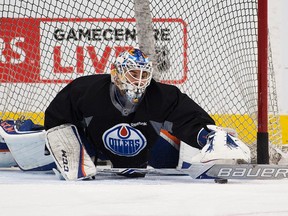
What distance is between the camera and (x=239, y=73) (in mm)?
4324

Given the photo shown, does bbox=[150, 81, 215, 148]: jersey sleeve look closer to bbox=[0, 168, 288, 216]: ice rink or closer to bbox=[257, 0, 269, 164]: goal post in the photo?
bbox=[0, 168, 288, 216]: ice rink

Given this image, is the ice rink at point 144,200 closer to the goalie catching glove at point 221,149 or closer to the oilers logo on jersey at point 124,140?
the goalie catching glove at point 221,149

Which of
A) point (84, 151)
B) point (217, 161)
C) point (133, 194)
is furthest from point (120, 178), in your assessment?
point (133, 194)

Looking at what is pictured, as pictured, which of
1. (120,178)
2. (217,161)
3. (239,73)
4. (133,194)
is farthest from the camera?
(239,73)

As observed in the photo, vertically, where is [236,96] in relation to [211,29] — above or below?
below

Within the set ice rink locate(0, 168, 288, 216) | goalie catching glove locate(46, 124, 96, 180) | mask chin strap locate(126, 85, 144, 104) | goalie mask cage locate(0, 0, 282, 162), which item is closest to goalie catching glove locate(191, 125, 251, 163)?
ice rink locate(0, 168, 288, 216)

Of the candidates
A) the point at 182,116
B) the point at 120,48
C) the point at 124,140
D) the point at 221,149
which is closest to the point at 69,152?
the point at 124,140

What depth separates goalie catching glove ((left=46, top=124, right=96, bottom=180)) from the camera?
3.26 m

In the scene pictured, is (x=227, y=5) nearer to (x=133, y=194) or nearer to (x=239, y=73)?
(x=239, y=73)

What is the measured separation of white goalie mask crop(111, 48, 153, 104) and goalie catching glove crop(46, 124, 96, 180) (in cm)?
30

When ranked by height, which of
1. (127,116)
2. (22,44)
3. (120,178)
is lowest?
(120,178)

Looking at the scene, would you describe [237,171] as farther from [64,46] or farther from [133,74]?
[64,46]

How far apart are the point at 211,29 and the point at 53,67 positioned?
2.99ft

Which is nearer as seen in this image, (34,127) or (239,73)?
(34,127)
